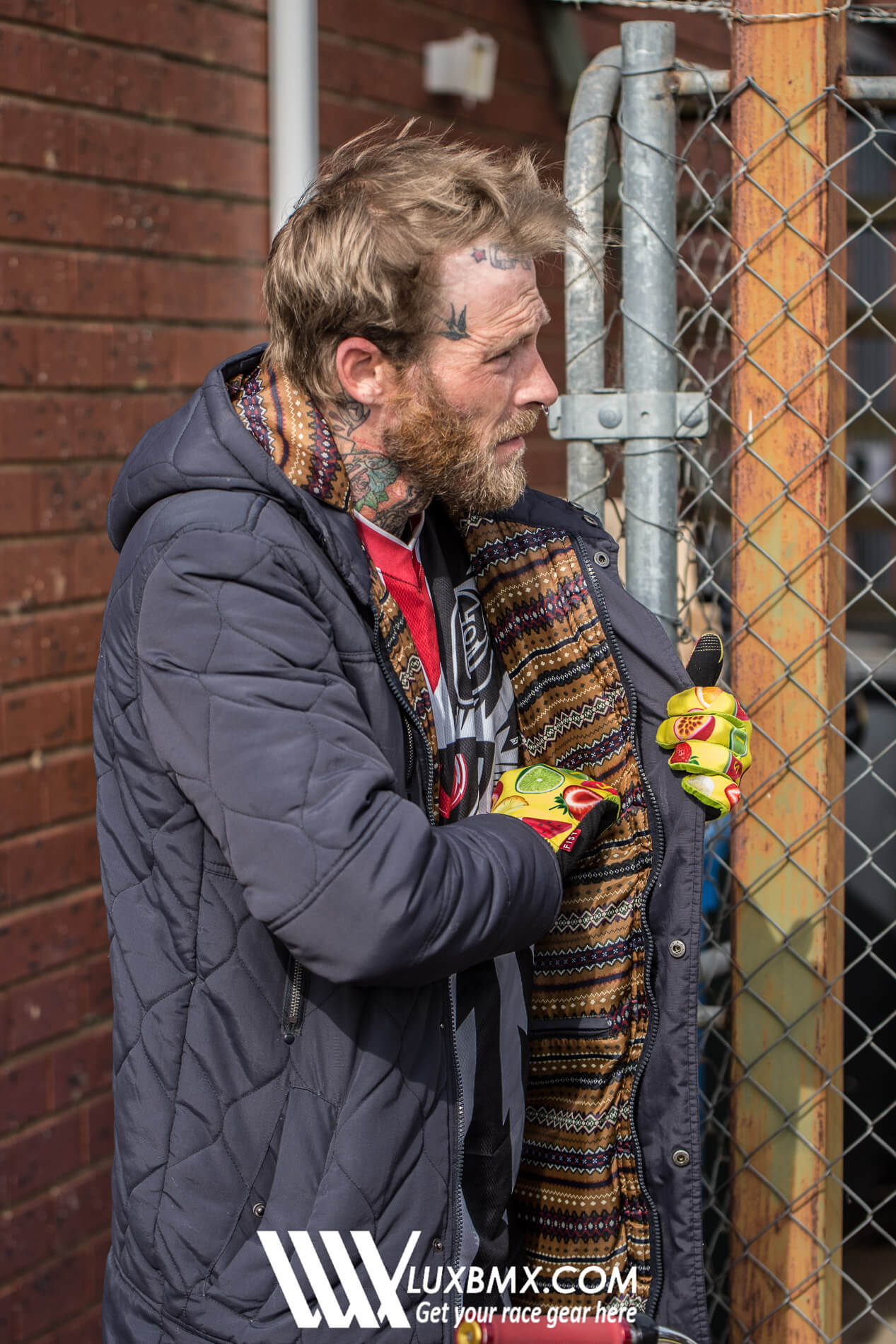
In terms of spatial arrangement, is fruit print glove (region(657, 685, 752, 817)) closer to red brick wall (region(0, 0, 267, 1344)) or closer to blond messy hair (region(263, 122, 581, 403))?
blond messy hair (region(263, 122, 581, 403))

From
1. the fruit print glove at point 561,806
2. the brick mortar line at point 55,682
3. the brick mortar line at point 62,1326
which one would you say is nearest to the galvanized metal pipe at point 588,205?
the fruit print glove at point 561,806

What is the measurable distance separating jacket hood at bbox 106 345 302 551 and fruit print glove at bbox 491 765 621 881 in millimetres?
512

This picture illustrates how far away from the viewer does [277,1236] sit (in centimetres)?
163

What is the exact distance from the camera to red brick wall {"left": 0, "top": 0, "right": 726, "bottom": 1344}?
2.68 meters

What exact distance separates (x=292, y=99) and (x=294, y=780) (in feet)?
7.35

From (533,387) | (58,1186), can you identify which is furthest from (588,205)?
(58,1186)

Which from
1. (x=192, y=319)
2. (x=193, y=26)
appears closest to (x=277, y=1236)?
(x=192, y=319)

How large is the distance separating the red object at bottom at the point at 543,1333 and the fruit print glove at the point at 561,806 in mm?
626

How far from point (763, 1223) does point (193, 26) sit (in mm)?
2832

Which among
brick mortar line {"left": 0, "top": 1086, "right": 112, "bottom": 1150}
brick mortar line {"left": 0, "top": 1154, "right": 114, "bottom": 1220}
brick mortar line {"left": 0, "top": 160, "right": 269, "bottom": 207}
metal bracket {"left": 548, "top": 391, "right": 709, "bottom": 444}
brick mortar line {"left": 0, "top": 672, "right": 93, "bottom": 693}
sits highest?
brick mortar line {"left": 0, "top": 160, "right": 269, "bottom": 207}

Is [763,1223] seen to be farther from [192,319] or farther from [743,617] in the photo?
[192,319]

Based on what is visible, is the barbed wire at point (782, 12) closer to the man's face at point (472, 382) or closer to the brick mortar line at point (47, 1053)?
the man's face at point (472, 382)

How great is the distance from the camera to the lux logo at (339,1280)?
1609 millimetres

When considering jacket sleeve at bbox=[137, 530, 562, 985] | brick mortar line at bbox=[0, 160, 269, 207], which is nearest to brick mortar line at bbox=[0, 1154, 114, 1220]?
jacket sleeve at bbox=[137, 530, 562, 985]
